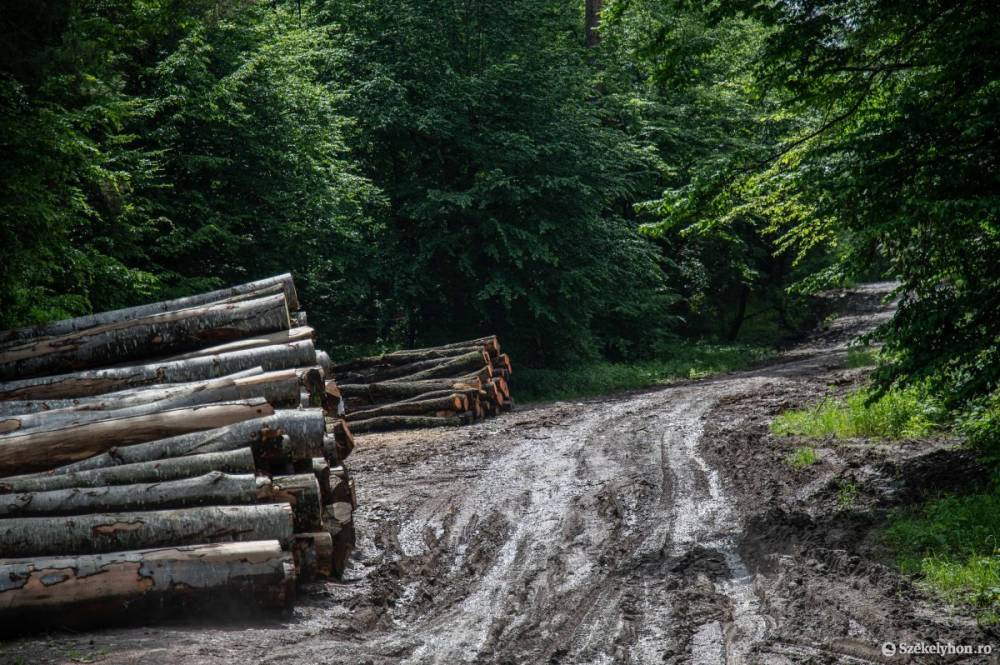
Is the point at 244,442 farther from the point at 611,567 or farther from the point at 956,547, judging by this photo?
the point at 956,547

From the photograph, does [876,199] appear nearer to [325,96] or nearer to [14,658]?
[14,658]

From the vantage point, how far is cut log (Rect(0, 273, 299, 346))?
360 inches

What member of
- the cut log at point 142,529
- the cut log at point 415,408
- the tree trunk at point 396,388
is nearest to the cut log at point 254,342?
the cut log at point 142,529

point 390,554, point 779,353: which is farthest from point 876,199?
point 779,353

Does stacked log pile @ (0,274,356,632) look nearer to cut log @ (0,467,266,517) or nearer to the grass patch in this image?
cut log @ (0,467,266,517)

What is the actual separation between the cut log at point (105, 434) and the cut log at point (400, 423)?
24.7 ft

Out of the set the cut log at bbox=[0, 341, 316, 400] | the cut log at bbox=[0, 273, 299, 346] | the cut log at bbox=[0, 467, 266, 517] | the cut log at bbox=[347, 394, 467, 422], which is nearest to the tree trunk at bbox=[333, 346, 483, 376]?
the cut log at bbox=[347, 394, 467, 422]

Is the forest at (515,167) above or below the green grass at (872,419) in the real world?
above

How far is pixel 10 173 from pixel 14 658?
6.23 metres

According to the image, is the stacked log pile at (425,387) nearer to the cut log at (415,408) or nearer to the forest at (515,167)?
the cut log at (415,408)

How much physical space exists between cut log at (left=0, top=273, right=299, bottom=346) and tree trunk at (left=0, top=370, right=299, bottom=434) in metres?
2.21

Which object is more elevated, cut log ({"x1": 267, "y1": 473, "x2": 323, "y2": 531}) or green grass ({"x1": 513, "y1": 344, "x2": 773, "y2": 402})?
cut log ({"x1": 267, "y1": 473, "x2": 323, "y2": 531})

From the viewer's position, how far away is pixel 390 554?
7898 mm

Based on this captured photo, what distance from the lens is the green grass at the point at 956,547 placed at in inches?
215
